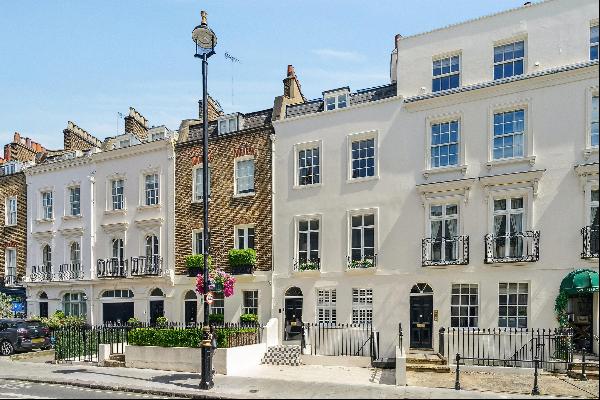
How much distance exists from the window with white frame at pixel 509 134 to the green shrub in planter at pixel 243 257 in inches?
429

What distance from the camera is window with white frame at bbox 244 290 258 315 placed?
23.0 metres

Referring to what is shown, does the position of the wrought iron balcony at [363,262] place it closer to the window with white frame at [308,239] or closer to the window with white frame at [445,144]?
the window with white frame at [308,239]

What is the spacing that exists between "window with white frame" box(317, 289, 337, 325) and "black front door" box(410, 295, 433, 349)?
125 inches

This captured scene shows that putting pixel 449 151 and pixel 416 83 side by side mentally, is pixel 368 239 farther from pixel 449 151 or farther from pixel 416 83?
pixel 416 83

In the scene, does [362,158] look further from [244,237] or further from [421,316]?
[421,316]

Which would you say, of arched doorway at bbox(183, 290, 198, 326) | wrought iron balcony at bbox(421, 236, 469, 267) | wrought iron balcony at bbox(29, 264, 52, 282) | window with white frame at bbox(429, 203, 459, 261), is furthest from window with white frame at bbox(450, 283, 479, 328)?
wrought iron balcony at bbox(29, 264, 52, 282)

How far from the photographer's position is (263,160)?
76.4 ft

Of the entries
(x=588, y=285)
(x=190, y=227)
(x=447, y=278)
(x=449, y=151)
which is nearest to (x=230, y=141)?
(x=190, y=227)

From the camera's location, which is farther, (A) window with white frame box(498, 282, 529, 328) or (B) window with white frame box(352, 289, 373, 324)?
(B) window with white frame box(352, 289, 373, 324)

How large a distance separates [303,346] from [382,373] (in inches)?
154

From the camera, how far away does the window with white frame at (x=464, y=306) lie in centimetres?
1862

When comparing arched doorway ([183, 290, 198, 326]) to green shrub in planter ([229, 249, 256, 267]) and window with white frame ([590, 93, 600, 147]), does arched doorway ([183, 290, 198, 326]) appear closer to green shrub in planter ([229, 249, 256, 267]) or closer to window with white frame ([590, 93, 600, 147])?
green shrub in planter ([229, 249, 256, 267])

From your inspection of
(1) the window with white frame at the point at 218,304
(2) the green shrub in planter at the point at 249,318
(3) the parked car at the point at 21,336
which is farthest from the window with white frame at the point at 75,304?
(2) the green shrub in planter at the point at 249,318

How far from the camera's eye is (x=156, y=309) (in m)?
25.5
